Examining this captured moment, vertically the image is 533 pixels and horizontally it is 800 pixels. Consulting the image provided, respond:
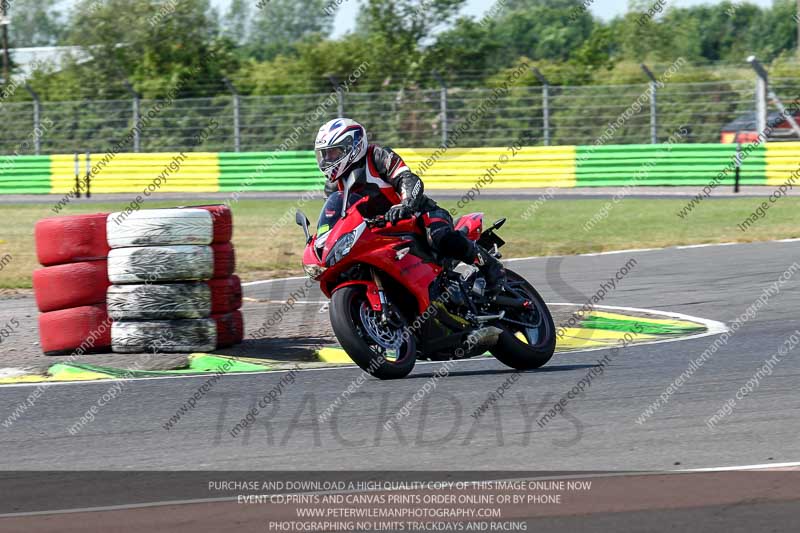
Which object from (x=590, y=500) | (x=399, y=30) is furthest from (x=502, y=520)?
(x=399, y=30)

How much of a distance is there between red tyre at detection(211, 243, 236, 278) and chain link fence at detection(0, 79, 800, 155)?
2015cm

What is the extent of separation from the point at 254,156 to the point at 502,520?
26.4 meters

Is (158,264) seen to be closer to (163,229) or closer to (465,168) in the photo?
(163,229)

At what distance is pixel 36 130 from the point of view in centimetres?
3356

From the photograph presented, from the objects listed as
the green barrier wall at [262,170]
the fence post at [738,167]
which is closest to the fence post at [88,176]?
the green barrier wall at [262,170]

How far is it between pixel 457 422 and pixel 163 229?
344 cm

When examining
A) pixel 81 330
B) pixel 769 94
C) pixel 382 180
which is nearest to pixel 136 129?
pixel 769 94

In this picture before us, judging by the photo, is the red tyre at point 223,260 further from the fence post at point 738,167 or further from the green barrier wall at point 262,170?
the green barrier wall at point 262,170

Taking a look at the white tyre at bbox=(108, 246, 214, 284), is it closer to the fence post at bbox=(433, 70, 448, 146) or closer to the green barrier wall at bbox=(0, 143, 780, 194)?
the green barrier wall at bbox=(0, 143, 780, 194)

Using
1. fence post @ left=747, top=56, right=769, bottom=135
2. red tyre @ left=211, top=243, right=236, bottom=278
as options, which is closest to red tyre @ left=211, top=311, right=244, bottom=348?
red tyre @ left=211, top=243, right=236, bottom=278

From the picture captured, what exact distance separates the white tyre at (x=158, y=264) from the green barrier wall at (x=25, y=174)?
A: 23.4 meters

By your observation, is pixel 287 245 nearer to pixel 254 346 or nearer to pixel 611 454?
pixel 254 346

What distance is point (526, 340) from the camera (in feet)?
27.4

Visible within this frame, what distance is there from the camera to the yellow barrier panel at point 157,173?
3058 cm
